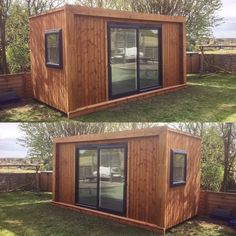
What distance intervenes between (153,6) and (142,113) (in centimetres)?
1286

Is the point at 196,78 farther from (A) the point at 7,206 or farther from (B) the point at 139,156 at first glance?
(A) the point at 7,206

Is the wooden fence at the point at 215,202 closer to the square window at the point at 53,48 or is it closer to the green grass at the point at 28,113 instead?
the green grass at the point at 28,113

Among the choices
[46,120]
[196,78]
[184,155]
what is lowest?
[184,155]

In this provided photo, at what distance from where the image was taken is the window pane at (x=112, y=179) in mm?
8758

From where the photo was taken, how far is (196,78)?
595 inches

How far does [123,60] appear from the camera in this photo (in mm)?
10102

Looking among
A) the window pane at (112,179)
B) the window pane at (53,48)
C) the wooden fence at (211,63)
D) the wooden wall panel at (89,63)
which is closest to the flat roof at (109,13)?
the wooden wall panel at (89,63)

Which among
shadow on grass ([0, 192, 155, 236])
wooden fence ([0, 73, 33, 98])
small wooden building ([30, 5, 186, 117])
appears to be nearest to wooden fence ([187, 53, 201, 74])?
small wooden building ([30, 5, 186, 117])

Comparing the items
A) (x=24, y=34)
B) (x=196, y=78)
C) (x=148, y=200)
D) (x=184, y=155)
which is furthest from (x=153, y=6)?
(x=148, y=200)

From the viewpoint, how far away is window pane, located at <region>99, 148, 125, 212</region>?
876cm

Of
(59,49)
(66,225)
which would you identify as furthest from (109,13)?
(66,225)

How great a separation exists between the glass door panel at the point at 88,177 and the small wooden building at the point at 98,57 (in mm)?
1590

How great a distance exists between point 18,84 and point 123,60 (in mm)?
3694

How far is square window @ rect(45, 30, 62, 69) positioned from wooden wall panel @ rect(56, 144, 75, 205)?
2.85 m
